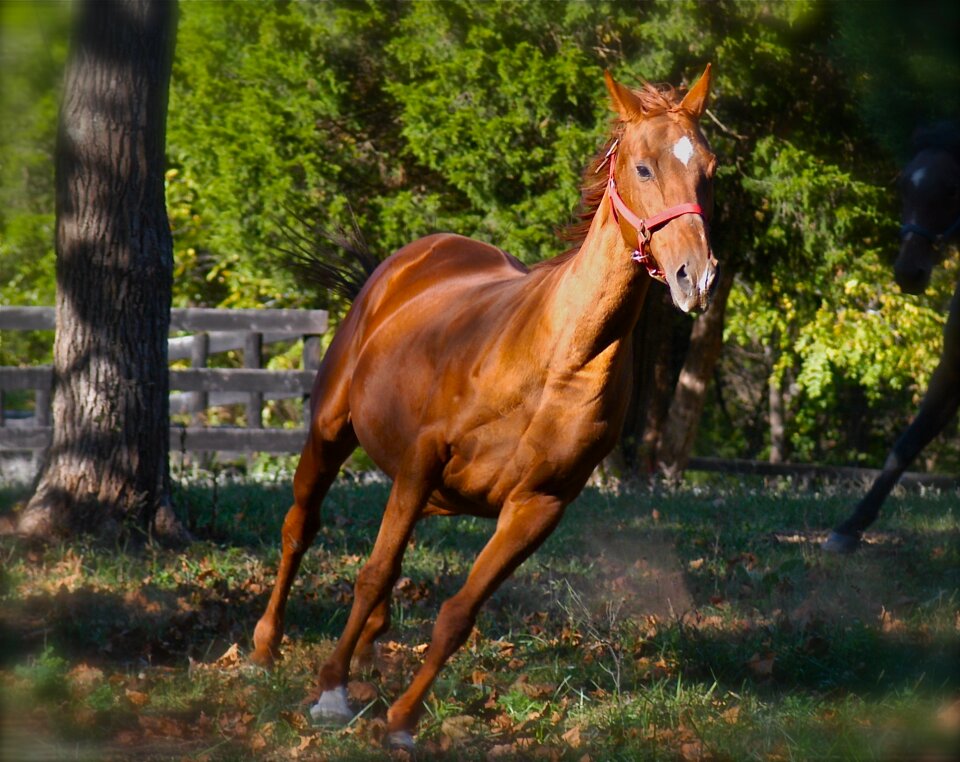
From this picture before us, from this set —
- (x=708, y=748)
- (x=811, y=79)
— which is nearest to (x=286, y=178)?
(x=811, y=79)

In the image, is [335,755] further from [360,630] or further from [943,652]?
[943,652]

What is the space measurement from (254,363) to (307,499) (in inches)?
335

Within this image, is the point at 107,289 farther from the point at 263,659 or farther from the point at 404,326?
the point at 263,659

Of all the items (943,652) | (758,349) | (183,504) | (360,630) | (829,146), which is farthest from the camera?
(758,349)

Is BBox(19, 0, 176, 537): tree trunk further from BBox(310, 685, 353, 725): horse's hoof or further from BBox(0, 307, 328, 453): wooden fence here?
BBox(0, 307, 328, 453): wooden fence

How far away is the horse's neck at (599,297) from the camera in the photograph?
150 inches

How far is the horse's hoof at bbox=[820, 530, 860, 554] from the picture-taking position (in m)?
6.99

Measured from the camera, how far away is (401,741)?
13.1 feet

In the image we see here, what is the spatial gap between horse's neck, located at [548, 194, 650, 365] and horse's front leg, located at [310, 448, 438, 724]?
29.5 inches

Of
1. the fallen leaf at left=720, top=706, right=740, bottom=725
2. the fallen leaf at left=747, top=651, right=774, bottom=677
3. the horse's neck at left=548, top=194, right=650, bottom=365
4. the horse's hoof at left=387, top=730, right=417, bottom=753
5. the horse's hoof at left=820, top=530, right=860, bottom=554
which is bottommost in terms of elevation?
the horse's hoof at left=820, top=530, right=860, bottom=554

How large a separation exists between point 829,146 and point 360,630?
11134 mm

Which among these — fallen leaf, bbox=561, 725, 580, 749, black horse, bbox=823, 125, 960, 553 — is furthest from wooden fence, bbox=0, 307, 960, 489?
fallen leaf, bbox=561, 725, 580, 749

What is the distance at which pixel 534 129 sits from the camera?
13773 millimetres

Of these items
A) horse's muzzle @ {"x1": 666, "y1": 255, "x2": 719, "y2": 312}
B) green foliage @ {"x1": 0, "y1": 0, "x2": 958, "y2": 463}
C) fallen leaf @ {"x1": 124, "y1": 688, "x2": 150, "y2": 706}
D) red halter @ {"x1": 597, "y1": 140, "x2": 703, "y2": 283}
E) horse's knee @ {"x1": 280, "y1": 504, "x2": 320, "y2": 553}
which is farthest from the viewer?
green foliage @ {"x1": 0, "y1": 0, "x2": 958, "y2": 463}
